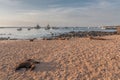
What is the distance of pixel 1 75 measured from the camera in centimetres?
1176

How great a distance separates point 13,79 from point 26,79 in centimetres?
63

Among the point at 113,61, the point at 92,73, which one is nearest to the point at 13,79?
the point at 92,73

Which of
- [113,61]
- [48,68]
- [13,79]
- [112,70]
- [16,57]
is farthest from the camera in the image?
[16,57]

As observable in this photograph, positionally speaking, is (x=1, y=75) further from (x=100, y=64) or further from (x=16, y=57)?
(x=100, y=64)

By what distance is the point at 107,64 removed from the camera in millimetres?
13039

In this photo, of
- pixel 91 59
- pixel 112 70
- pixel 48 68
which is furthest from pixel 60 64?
pixel 112 70

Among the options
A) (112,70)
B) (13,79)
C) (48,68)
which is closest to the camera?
(13,79)

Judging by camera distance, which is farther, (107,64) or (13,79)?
(107,64)

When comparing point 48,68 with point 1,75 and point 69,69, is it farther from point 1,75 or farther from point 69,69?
point 1,75

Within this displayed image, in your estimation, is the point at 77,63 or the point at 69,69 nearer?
the point at 69,69

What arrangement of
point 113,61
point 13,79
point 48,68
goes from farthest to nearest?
point 113,61 < point 48,68 < point 13,79

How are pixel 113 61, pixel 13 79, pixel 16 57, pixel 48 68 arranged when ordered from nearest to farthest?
1. pixel 13 79
2. pixel 48 68
3. pixel 113 61
4. pixel 16 57

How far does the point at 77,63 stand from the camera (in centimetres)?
1345

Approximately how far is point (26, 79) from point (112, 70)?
174 inches
